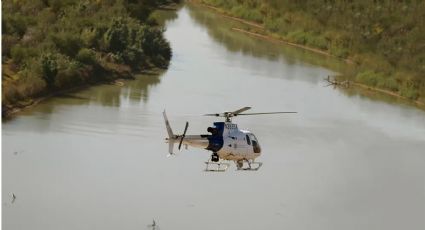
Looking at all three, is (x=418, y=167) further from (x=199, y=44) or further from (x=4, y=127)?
(x=199, y=44)

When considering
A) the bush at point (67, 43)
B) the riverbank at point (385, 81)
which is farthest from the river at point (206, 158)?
the bush at point (67, 43)

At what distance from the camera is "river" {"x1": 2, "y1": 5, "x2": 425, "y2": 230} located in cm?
1800

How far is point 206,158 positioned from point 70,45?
29.7ft

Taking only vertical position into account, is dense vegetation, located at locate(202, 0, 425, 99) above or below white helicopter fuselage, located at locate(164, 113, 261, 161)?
above

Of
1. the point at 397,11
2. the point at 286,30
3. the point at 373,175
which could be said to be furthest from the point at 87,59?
the point at 397,11

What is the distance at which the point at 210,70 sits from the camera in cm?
3222

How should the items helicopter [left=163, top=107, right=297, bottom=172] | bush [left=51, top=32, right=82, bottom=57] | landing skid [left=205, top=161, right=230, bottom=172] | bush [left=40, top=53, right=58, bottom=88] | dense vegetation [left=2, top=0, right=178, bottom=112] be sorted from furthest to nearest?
bush [left=51, top=32, right=82, bottom=57] → bush [left=40, top=53, right=58, bottom=88] → dense vegetation [left=2, top=0, right=178, bottom=112] → helicopter [left=163, top=107, right=297, bottom=172] → landing skid [left=205, top=161, right=230, bottom=172]

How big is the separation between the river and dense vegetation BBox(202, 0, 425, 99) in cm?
336

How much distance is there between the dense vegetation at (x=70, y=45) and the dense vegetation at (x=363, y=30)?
675 cm

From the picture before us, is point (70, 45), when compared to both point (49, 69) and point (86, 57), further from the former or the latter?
point (49, 69)

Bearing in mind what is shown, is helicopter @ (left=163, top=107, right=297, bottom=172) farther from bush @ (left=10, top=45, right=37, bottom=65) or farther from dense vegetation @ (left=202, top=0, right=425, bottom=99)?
dense vegetation @ (left=202, top=0, right=425, bottom=99)

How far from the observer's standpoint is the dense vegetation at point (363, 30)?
3559 centimetres

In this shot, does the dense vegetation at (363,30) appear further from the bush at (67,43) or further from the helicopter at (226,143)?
the helicopter at (226,143)

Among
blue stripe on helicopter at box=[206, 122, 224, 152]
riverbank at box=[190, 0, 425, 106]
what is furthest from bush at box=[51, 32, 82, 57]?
blue stripe on helicopter at box=[206, 122, 224, 152]
